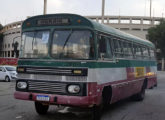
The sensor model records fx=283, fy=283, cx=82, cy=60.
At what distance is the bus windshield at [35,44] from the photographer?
7918mm

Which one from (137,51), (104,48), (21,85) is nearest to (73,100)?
(21,85)

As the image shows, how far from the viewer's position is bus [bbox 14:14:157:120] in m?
7.39

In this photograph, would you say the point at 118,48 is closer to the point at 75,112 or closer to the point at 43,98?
the point at 75,112

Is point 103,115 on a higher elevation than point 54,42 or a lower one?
lower

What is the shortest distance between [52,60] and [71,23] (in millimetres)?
1138

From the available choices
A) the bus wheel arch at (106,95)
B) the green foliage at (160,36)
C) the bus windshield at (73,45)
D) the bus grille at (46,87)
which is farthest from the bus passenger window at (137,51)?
the green foliage at (160,36)

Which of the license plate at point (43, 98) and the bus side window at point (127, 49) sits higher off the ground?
the bus side window at point (127, 49)

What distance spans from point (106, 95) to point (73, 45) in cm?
220

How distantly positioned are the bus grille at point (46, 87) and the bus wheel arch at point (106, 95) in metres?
1.60

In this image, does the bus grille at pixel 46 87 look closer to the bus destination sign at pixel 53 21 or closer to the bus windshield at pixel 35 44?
the bus windshield at pixel 35 44

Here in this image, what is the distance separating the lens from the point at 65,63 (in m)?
7.52

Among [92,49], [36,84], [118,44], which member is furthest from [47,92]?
[118,44]

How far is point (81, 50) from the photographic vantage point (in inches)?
298

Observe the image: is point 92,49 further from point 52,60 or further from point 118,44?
point 118,44
